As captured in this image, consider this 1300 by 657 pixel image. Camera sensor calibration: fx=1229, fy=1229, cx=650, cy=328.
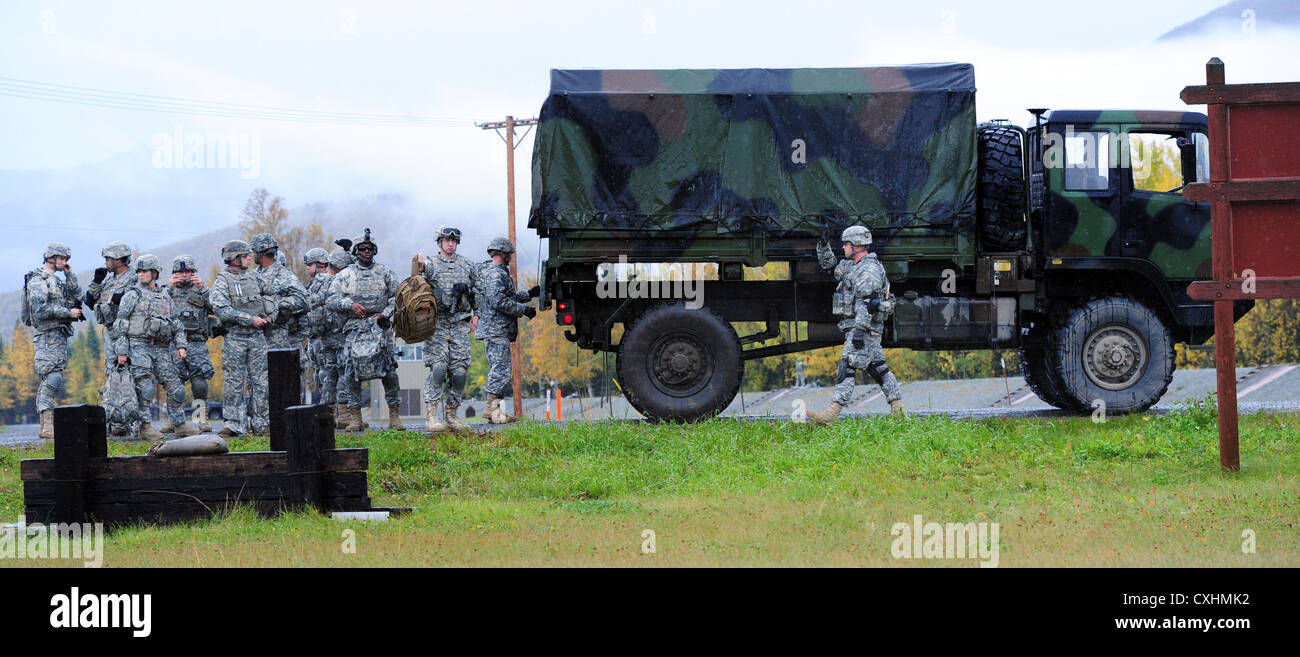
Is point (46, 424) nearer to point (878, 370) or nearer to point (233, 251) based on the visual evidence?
point (233, 251)

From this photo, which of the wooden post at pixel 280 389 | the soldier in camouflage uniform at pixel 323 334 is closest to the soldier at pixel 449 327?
the soldier in camouflage uniform at pixel 323 334

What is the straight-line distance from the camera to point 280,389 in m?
8.66

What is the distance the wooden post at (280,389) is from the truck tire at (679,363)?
16.7 feet

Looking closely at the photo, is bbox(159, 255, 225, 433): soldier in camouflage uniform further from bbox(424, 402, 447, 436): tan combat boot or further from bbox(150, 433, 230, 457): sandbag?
bbox(150, 433, 230, 457): sandbag

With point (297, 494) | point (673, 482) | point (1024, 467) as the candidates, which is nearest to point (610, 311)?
point (673, 482)

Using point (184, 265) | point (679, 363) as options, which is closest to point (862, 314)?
point (679, 363)

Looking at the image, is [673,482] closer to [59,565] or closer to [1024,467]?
[1024,467]

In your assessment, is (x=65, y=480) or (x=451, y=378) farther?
(x=451, y=378)

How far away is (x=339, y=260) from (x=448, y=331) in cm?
160

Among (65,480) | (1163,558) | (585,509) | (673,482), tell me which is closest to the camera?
(1163,558)

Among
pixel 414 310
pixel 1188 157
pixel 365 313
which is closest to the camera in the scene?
pixel 414 310

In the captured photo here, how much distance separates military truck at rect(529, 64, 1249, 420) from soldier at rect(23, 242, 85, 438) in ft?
18.7

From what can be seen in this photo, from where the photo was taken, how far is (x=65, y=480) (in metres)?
7.93

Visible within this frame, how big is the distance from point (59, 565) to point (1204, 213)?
38.7ft
